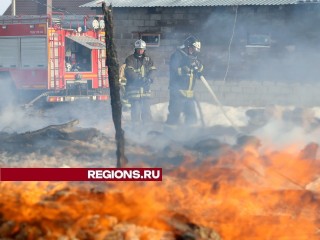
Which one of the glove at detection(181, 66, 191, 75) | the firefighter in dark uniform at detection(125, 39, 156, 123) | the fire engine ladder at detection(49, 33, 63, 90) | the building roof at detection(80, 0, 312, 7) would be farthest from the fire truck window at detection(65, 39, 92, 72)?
the glove at detection(181, 66, 191, 75)

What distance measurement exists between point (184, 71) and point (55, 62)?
828 cm

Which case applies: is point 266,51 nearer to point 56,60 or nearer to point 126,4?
point 126,4

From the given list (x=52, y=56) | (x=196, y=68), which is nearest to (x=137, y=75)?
(x=196, y=68)

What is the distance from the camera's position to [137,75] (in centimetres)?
1233

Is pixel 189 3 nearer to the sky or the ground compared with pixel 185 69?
nearer to the sky

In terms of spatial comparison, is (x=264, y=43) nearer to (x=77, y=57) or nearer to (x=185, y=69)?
(x=185, y=69)

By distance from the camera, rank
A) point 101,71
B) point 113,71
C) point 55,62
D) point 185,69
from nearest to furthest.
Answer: point 113,71, point 185,69, point 55,62, point 101,71

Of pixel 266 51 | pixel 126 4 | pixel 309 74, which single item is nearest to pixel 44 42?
pixel 126 4

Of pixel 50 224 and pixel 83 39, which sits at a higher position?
pixel 83 39

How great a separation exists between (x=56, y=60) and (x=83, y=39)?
1.25 m

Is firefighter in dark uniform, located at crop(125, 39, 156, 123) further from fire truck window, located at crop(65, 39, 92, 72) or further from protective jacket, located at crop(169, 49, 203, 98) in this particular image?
fire truck window, located at crop(65, 39, 92, 72)

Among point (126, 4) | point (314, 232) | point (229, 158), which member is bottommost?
point (314, 232)

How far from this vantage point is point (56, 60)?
19516 millimetres

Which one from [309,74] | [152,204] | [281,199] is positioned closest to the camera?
[152,204]
